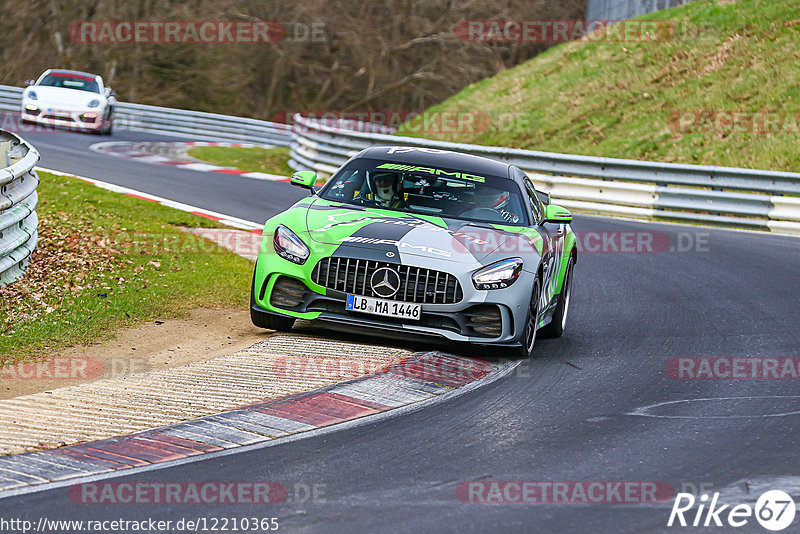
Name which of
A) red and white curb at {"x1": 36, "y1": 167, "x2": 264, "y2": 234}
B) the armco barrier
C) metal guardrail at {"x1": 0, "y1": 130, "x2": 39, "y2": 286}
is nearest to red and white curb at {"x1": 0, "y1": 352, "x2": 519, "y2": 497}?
metal guardrail at {"x1": 0, "y1": 130, "x2": 39, "y2": 286}

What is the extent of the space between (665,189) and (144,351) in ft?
41.6

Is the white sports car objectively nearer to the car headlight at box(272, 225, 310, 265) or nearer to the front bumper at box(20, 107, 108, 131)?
the front bumper at box(20, 107, 108, 131)

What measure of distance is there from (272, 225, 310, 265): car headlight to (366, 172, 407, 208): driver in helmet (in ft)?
3.10

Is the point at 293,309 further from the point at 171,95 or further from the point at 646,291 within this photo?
the point at 171,95

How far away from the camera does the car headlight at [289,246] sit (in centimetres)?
835

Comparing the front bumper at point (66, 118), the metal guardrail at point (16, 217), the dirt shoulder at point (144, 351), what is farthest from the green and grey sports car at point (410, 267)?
the front bumper at point (66, 118)

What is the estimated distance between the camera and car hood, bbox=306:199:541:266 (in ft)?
27.0

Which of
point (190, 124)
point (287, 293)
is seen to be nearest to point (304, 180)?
point (287, 293)

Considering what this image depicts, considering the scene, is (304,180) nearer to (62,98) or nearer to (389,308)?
(389,308)

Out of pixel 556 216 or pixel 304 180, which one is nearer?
pixel 556 216

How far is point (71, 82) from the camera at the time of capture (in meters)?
28.6

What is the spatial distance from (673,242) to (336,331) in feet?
28.7

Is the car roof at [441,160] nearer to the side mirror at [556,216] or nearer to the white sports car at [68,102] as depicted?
the side mirror at [556,216]

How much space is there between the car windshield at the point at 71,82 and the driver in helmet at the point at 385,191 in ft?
68.5
